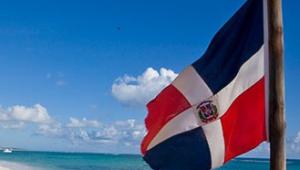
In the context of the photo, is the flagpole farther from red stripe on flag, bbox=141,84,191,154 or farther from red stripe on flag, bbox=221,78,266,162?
red stripe on flag, bbox=141,84,191,154

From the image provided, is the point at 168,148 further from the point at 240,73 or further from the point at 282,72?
the point at 282,72

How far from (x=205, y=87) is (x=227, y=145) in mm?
533

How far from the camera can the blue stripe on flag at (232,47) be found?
4.96 m

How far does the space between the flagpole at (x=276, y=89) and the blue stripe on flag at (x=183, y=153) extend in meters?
0.69

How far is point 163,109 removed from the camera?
5195mm

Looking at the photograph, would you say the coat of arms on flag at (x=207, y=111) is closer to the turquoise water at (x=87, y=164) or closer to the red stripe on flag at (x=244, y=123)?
the red stripe on flag at (x=244, y=123)

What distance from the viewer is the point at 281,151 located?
14.2 ft

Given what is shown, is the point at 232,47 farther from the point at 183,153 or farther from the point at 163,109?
the point at 183,153

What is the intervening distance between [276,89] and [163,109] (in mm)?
1173

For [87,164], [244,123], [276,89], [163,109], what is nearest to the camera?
[276,89]

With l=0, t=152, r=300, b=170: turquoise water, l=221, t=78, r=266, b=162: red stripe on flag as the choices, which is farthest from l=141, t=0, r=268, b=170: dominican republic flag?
l=0, t=152, r=300, b=170: turquoise water

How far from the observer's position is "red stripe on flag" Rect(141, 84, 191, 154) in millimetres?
5126

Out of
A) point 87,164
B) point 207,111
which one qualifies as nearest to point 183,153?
point 207,111

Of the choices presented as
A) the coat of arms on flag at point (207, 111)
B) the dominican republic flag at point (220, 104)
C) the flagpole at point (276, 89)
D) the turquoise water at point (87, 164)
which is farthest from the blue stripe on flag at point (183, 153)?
the turquoise water at point (87, 164)
